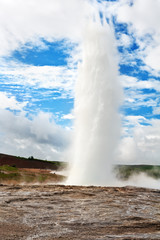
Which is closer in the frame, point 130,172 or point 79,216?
point 79,216

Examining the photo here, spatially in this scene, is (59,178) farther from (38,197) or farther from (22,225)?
(22,225)

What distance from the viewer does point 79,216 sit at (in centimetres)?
1130

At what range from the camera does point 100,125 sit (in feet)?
86.6

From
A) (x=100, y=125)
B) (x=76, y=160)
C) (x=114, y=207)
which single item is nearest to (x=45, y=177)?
(x=76, y=160)

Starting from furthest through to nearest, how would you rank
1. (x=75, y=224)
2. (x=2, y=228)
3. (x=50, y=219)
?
1. (x=50, y=219)
2. (x=75, y=224)
3. (x=2, y=228)

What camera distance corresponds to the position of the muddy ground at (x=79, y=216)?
8500mm

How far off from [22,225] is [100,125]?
1770 cm

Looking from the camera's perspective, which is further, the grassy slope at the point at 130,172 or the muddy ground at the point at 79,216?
the grassy slope at the point at 130,172

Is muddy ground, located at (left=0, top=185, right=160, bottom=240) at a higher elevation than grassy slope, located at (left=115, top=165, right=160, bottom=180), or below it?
below

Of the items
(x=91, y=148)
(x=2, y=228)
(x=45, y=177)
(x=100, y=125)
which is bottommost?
(x=2, y=228)

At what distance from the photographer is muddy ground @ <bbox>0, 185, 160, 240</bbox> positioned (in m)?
8.50

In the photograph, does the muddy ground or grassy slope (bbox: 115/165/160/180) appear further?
grassy slope (bbox: 115/165/160/180)

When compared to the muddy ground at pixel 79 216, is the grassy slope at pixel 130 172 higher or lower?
higher

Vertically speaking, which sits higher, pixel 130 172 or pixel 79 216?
pixel 130 172
